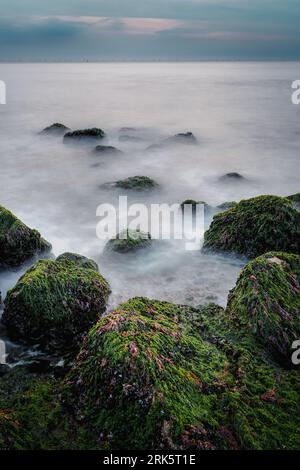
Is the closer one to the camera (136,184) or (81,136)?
(136,184)

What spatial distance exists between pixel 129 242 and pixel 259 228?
2140 mm

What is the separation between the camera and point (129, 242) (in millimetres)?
6750

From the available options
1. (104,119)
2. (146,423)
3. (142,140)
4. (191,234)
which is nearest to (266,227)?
(191,234)

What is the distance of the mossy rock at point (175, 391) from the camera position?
285 centimetres

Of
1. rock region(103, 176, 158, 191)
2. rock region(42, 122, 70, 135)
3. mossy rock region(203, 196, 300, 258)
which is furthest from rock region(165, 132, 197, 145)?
mossy rock region(203, 196, 300, 258)

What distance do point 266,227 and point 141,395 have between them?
3.88m

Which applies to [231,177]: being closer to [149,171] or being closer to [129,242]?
[149,171]

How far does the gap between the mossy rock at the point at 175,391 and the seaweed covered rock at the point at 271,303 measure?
20cm

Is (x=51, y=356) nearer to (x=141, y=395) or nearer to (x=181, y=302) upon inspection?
(x=141, y=395)

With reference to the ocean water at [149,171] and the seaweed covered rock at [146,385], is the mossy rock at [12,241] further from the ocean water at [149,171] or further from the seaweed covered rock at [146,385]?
the seaweed covered rock at [146,385]

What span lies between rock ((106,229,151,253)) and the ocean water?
16cm

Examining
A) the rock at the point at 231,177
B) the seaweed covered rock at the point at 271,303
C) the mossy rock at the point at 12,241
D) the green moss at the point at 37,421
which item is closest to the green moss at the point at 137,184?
the rock at the point at 231,177

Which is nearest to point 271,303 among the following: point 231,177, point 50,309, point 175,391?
point 175,391

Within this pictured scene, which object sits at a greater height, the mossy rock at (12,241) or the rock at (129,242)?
the mossy rock at (12,241)
